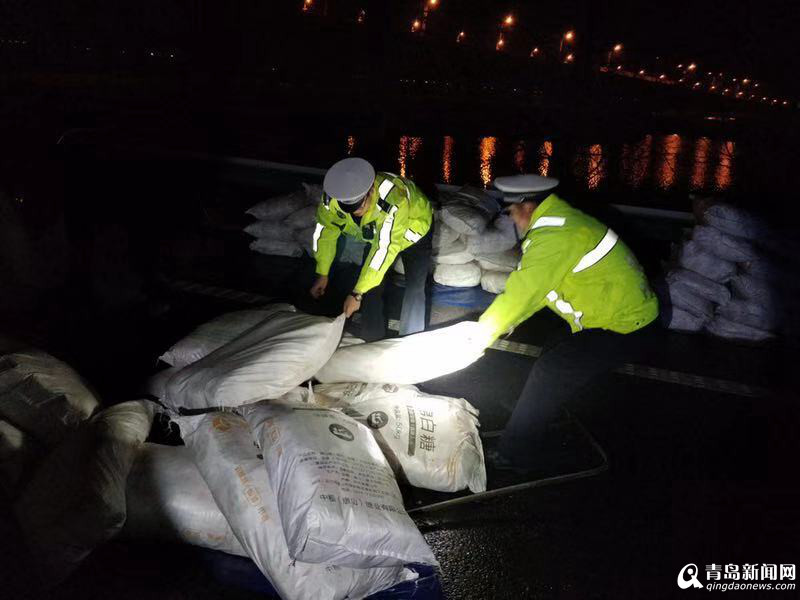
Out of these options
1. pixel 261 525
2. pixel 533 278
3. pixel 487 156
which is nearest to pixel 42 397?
pixel 261 525

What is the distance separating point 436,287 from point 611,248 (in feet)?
10.0

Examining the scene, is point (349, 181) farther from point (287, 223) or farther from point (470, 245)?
point (287, 223)

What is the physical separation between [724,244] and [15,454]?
5280 mm

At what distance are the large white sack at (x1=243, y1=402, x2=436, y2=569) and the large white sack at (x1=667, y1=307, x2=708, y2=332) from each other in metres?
3.72

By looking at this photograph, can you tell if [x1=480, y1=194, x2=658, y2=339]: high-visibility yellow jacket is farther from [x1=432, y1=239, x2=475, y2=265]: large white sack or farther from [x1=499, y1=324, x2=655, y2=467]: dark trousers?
[x1=432, y1=239, x2=475, y2=265]: large white sack

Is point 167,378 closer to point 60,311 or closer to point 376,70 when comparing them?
point 60,311

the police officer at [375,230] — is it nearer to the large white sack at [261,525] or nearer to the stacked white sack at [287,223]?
the large white sack at [261,525]

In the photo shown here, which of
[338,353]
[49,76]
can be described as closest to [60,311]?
[338,353]

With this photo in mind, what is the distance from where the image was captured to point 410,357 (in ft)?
9.15

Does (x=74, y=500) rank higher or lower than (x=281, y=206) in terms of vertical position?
lower

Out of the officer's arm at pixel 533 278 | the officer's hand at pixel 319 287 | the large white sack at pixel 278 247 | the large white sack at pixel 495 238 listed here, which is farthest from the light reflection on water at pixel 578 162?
the officer's arm at pixel 533 278

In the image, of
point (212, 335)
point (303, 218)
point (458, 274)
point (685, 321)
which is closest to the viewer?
point (212, 335)

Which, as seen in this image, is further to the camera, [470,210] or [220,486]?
[470,210]

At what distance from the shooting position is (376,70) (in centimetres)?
2591
